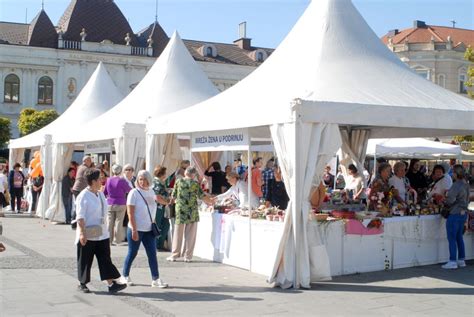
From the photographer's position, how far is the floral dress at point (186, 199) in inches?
392

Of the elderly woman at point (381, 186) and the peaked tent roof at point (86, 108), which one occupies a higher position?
the peaked tent roof at point (86, 108)

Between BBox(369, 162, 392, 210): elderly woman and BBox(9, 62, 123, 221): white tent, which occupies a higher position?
BBox(9, 62, 123, 221): white tent

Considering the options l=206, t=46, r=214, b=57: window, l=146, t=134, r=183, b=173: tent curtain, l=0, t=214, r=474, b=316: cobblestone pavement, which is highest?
l=206, t=46, r=214, b=57: window

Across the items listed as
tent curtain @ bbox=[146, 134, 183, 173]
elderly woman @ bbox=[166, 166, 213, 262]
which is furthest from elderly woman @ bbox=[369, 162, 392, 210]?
tent curtain @ bbox=[146, 134, 183, 173]

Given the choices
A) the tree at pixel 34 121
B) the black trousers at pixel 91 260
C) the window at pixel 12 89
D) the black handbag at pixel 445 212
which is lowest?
the black trousers at pixel 91 260

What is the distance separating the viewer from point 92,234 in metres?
7.50

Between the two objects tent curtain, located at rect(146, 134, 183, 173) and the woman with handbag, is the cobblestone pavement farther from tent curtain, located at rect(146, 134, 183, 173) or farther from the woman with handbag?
tent curtain, located at rect(146, 134, 183, 173)

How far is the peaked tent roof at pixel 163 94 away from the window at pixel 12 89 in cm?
4014

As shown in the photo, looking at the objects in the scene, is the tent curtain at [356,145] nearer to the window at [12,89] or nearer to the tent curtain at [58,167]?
the tent curtain at [58,167]

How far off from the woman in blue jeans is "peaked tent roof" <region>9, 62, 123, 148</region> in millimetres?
12484

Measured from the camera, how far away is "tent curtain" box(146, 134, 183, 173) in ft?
40.6

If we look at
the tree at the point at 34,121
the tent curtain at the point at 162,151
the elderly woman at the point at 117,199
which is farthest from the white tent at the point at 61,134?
the tree at the point at 34,121

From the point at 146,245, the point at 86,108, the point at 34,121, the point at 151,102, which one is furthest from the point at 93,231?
the point at 34,121

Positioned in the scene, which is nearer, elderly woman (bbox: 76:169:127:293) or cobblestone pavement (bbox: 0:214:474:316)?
cobblestone pavement (bbox: 0:214:474:316)
